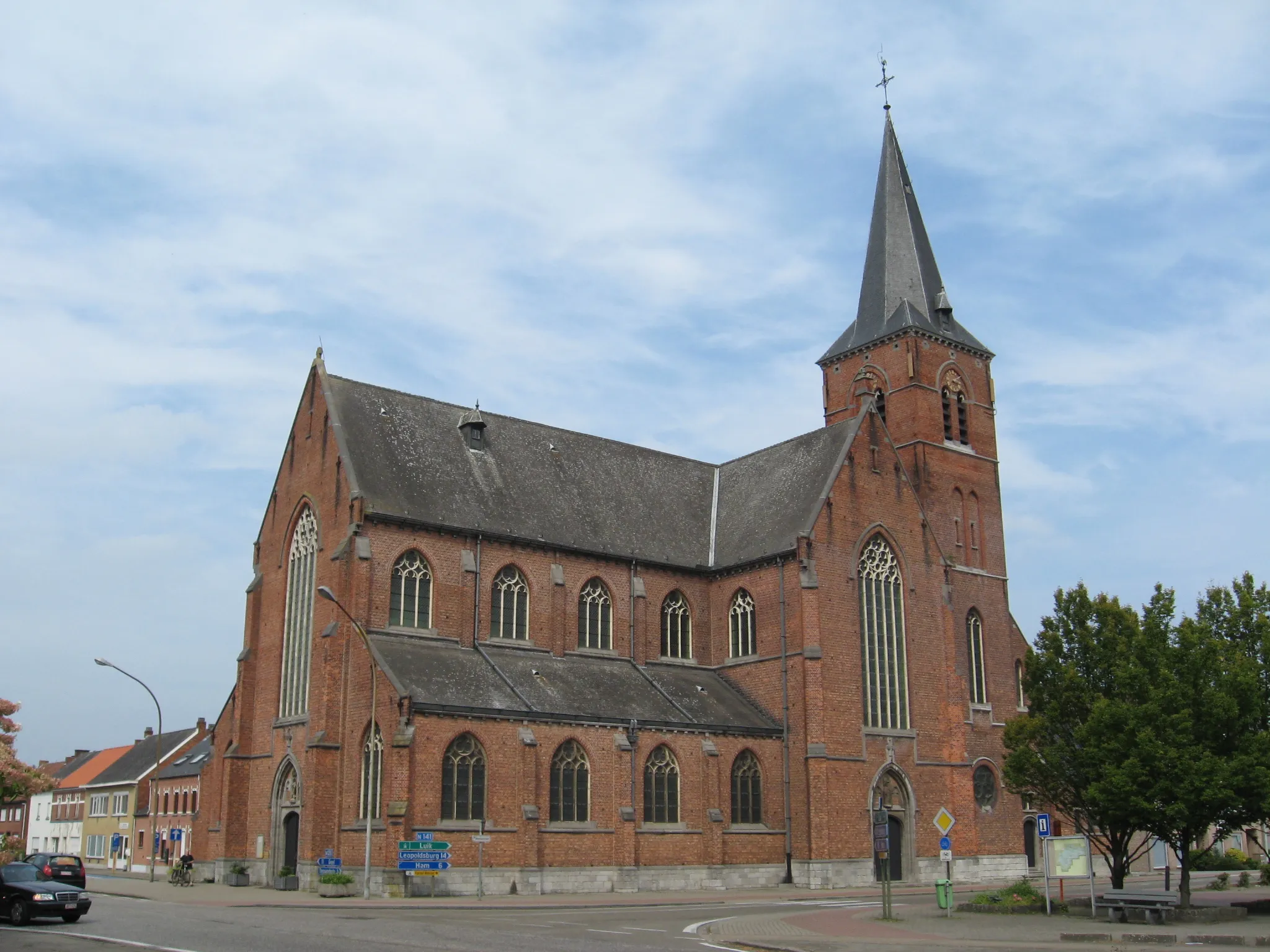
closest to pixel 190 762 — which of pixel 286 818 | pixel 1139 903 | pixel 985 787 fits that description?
pixel 286 818

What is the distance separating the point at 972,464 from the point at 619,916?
103ft

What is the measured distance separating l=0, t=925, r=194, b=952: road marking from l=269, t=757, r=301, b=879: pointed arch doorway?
47.4 feet

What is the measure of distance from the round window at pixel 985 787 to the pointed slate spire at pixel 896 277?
18.5m

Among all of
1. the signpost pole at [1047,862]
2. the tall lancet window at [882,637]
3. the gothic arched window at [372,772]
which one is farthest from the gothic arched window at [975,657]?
the gothic arched window at [372,772]

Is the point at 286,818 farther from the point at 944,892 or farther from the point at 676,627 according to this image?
the point at 944,892

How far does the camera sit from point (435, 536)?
40.1 meters

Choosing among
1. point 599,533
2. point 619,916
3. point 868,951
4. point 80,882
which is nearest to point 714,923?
point 619,916

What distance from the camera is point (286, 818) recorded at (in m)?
38.7

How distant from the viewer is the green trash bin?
26953 mm

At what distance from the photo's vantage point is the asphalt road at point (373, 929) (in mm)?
18625

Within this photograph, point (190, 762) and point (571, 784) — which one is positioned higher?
point (190, 762)

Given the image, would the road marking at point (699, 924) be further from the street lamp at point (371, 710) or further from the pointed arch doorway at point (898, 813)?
the pointed arch doorway at point (898, 813)

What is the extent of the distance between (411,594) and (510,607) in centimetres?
380

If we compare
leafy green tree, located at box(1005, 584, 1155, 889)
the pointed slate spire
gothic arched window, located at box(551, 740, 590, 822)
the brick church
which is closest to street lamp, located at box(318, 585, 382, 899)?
the brick church
